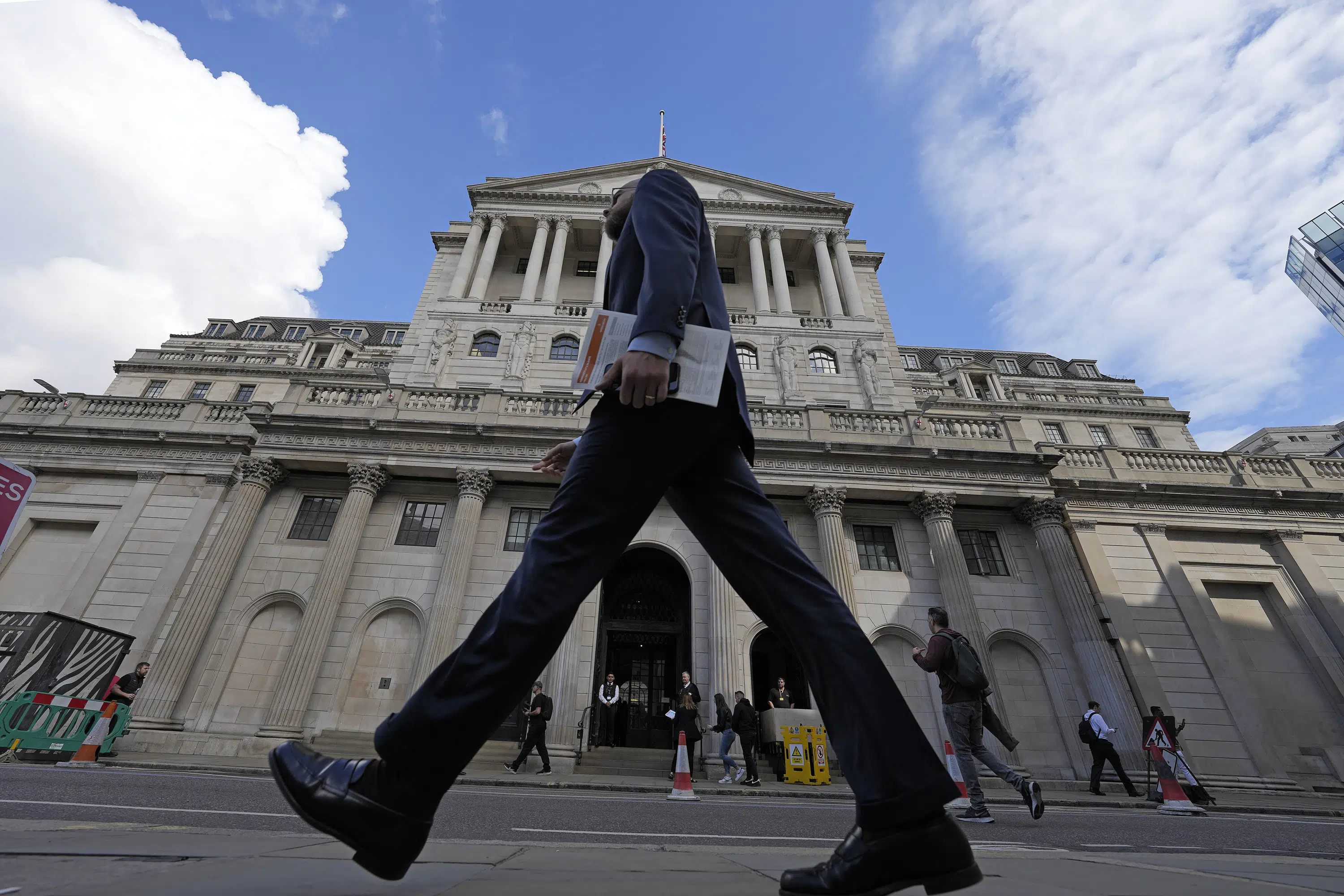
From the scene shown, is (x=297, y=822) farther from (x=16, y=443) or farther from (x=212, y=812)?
(x=16, y=443)

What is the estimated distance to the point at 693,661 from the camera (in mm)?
15516

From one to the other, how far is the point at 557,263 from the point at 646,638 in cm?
1622

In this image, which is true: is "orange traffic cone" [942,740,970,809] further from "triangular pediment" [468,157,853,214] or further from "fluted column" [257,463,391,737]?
"triangular pediment" [468,157,853,214]

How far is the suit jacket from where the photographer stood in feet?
6.73

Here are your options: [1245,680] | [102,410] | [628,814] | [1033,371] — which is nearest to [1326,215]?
[1033,371]

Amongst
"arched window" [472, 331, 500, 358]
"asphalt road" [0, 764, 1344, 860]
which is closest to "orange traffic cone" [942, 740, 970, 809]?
"asphalt road" [0, 764, 1344, 860]

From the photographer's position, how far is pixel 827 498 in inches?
677

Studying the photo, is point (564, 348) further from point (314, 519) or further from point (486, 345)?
point (314, 519)

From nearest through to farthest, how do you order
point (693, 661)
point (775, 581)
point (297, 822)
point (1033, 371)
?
point (775, 581) < point (297, 822) < point (693, 661) < point (1033, 371)

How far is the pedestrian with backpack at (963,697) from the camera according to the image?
6723mm

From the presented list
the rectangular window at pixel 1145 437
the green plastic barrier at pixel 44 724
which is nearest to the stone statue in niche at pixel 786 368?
the green plastic barrier at pixel 44 724

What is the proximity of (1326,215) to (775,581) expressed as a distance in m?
79.7

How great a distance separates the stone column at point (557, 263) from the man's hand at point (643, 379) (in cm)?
2452

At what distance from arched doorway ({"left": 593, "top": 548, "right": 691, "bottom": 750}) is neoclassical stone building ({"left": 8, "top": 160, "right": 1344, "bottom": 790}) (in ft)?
0.32
